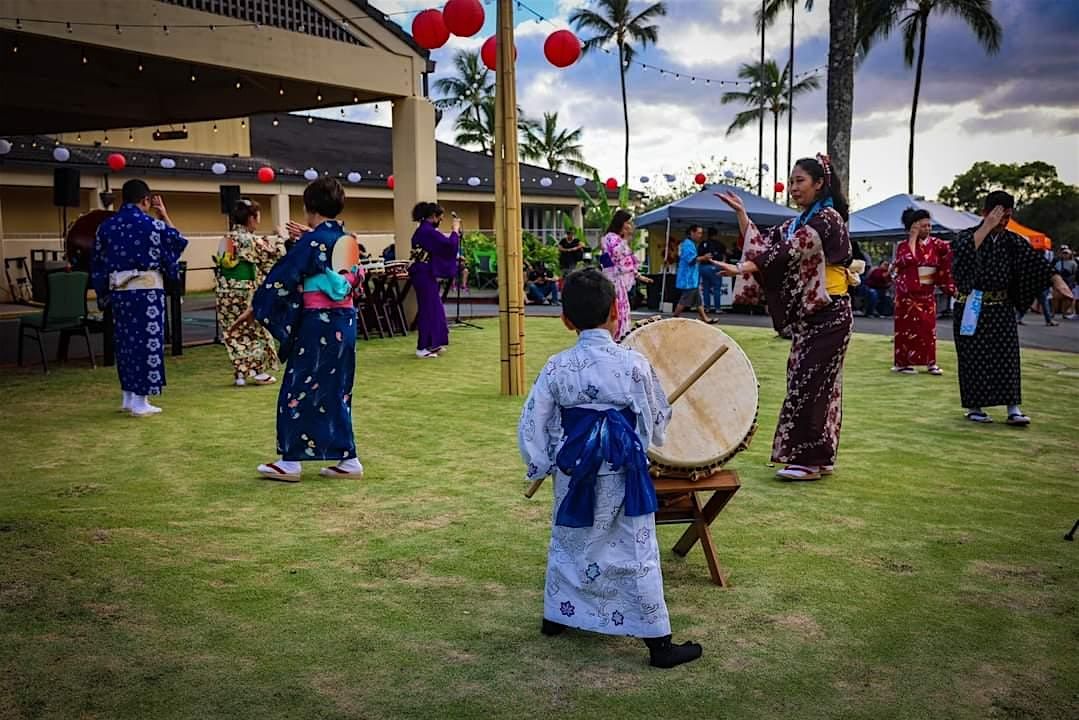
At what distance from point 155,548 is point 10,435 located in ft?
10.9

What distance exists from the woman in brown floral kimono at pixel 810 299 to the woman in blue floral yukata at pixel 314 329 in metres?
2.30

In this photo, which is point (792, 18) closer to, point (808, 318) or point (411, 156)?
point (411, 156)

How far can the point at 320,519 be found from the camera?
5.02 metres

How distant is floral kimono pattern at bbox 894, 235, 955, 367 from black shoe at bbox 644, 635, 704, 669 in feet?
26.3

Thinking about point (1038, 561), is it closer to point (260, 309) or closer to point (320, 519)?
point (320, 519)

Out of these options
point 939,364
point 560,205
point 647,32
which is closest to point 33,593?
point 939,364

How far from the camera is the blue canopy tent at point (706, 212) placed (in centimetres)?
2022

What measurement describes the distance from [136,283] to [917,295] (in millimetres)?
7647

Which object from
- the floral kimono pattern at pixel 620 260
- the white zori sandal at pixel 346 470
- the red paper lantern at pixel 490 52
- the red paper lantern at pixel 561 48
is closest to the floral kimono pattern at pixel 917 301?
the floral kimono pattern at pixel 620 260

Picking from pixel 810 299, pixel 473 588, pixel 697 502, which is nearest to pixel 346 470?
pixel 473 588

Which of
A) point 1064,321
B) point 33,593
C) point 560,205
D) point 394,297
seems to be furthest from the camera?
point 560,205

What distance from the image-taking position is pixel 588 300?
11.0 feet

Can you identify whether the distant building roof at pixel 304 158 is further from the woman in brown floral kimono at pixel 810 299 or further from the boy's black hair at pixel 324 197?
the woman in brown floral kimono at pixel 810 299

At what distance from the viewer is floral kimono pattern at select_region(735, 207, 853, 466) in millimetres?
5566
